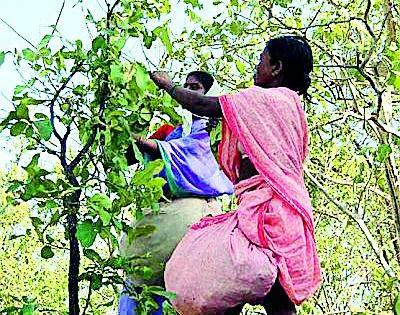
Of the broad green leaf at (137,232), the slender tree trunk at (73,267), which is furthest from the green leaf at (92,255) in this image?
the broad green leaf at (137,232)

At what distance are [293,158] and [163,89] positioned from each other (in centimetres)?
42

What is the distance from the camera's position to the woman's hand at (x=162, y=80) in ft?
7.30

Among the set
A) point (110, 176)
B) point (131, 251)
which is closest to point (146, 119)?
point (110, 176)

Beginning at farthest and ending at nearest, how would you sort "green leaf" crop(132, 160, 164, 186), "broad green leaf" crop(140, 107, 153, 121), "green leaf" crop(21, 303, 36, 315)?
"broad green leaf" crop(140, 107, 153, 121) < "green leaf" crop(132, 160, 164, 186) < "green leaf" crop(21, 303, 36, 315)

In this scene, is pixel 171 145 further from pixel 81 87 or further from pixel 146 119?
pixel 81 87

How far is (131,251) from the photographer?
2676mm

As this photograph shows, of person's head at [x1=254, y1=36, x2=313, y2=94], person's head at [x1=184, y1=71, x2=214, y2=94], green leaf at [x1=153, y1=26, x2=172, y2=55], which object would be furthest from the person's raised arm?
person's head at [x1=184, y1=71, x2=214, y2=94]

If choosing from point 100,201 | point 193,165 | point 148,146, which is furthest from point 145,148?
point 100,201

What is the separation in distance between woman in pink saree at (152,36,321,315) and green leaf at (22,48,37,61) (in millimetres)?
391

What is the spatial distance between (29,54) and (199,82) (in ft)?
3.06

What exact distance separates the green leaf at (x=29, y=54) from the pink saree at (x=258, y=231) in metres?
0.53

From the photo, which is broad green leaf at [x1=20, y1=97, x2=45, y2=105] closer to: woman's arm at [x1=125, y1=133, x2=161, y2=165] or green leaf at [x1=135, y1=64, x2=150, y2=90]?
green leaf at [x1=135, y1=64, x2=150, y2=90]

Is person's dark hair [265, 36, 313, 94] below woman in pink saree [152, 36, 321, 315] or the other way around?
the other way around

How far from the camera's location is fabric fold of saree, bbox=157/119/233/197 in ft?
8.57
